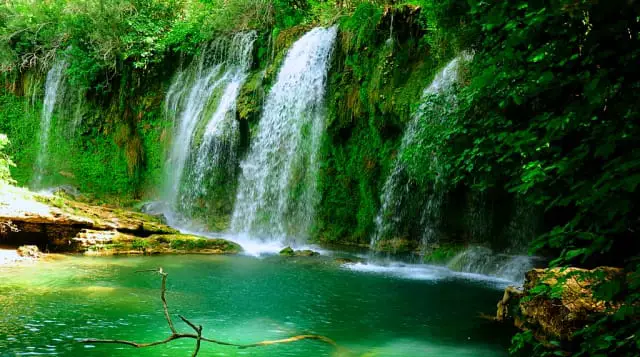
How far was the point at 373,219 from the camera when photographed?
1279 cm

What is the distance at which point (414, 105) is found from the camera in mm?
10539

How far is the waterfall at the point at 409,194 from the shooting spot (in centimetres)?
1099

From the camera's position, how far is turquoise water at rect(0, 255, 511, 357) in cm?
555

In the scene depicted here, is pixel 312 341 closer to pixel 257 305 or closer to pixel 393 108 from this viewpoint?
pixel 257 305

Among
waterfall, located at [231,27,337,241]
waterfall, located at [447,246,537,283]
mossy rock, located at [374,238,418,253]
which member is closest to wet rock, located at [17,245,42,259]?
waterfall, located at [231,27,337,241]

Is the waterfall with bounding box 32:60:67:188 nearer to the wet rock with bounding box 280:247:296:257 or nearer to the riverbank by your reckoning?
the riverbank

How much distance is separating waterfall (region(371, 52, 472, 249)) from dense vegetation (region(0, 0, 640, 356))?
0.24 m

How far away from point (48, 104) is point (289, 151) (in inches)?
423

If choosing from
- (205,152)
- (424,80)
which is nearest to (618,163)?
(424,80)

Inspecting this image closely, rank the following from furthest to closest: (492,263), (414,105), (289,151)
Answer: (289,151), (414,105), (492,263)

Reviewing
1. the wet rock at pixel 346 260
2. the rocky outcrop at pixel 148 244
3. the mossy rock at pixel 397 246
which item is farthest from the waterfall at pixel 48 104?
the mossy rock at pixel 397 246

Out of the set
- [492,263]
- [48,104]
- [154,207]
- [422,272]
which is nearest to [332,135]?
[422,272]

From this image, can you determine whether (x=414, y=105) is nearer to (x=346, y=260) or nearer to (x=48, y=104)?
(x=346, y=260)

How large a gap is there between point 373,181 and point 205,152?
18.4 ft
